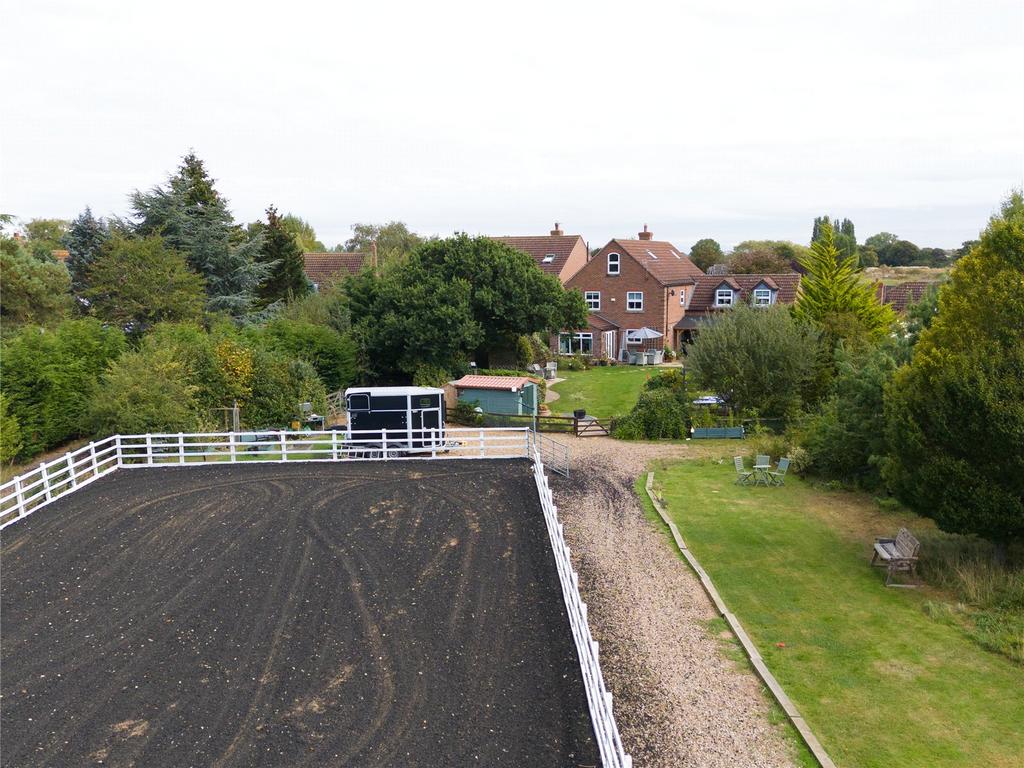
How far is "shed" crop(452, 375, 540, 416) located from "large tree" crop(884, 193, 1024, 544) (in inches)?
790

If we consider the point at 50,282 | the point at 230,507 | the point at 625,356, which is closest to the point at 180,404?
the point at 230,507

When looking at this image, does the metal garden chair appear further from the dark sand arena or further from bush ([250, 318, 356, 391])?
bush ([250, 318, 356, 391])

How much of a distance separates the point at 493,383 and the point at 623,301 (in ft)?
69.2

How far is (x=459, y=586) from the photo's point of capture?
12.4 metres

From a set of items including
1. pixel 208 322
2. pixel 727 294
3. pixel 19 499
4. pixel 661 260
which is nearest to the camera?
pixel 19 499

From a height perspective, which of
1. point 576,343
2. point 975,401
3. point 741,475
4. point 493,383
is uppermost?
point 975,401

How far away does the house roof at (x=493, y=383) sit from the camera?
34.0 metres

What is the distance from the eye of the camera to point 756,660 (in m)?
11.9

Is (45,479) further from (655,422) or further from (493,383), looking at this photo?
(655,422)

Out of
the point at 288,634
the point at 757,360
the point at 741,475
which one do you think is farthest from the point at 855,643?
the point at 757,360

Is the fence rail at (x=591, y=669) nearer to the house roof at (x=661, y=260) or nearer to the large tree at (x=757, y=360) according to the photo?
the large tree at (x=757, y=360)

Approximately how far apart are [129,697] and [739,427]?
26.2 metres

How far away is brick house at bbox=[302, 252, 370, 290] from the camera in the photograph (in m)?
64.0

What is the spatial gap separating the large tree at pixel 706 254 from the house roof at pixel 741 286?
116 ft
